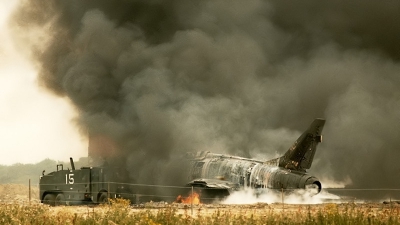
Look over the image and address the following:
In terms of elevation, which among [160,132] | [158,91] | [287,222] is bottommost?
[287,222]

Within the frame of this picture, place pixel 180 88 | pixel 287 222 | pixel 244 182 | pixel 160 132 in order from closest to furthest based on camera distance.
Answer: pixel 287 222 < pixel 244 182 < pixel 160 132 < pixel 180 88

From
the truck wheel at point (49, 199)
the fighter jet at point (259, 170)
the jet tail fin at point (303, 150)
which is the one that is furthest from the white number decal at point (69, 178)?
the jet tail fin at point (303, 150)

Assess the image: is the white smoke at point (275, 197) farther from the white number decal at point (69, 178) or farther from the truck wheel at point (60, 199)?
the truck wheel at point (60, 199)

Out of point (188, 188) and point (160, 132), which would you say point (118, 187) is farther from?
point (160, 132)

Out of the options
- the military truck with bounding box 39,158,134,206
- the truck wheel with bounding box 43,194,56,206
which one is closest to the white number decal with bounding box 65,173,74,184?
the military truck with bounding box 39,158,134,206

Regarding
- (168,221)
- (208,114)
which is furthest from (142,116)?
(168,221)

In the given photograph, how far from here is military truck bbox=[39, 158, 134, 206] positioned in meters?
38.1

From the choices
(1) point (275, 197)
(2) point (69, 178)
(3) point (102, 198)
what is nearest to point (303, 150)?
(1) point (275, 197)

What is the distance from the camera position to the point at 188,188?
1591 inches

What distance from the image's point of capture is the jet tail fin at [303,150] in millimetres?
38375

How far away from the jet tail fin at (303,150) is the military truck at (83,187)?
9.84 meters

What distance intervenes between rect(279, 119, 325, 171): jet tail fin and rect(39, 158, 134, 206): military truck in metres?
9.84

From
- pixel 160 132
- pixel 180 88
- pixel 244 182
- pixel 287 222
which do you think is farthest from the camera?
pixel 180 88

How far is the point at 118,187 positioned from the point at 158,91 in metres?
12.5
